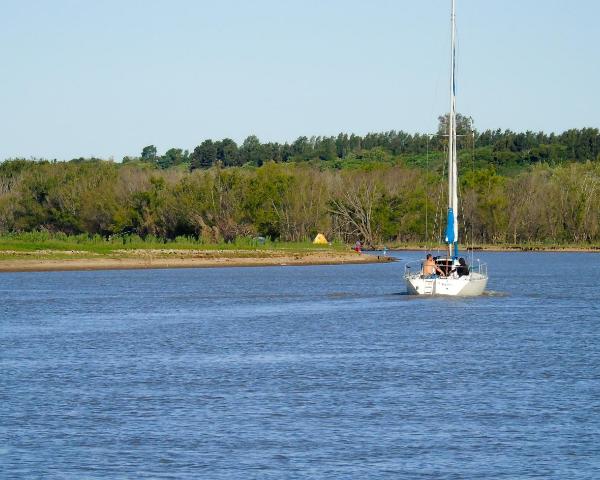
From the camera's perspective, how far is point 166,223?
137 m

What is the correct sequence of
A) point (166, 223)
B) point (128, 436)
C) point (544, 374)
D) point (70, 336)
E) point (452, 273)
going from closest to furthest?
point (128, 436), point (544, 374), point (70, 336), point (452, 273), point (166, 223)

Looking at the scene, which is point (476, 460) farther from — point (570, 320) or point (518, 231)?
point (518, 231)

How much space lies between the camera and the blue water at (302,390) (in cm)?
2175

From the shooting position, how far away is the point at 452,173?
58062 mm

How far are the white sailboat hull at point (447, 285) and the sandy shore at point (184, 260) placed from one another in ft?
167

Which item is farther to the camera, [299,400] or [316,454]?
[299,400]

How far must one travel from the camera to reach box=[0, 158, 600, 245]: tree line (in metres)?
136

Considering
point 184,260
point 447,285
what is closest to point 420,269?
point 184,260

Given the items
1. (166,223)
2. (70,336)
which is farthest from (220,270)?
(70,336)

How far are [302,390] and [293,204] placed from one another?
108648mm

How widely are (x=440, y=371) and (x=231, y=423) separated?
10073mm

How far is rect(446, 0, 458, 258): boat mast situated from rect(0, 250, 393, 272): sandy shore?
51.0 m

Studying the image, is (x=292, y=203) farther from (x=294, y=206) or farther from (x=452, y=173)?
(x=452, y=173)

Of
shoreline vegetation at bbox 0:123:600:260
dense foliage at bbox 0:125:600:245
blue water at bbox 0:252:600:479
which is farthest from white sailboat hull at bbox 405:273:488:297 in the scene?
dense foliage at bbox 0:125:600:245
